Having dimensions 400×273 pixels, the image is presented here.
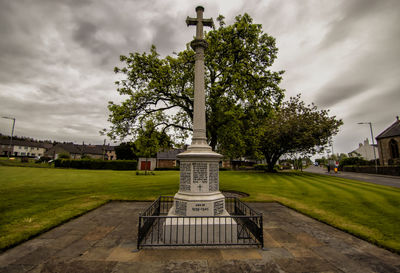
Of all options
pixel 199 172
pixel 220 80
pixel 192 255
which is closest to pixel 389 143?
pixel 220 80

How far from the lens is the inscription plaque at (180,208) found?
672 centimetres

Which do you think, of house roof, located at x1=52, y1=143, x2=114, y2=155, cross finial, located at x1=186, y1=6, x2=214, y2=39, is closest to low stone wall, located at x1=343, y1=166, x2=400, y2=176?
cross finial, located at x1=186, y1=6, x2=214, y2=39

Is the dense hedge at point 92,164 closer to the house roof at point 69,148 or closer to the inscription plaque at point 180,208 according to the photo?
the house roof at point 69,148

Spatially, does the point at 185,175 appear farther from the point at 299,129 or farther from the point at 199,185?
the point at 299,129

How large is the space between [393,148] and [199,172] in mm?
60453

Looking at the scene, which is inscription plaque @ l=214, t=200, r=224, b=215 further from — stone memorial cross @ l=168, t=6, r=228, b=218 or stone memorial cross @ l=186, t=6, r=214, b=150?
stone memorial cross @ l=186, t=6, r=214, b=150

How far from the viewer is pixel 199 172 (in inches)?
272

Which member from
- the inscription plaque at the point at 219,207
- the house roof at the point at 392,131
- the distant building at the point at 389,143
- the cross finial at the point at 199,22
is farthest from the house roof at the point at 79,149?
→ the house roof at the point at 392,131

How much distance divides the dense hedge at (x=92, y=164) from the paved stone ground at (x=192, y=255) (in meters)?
40.8

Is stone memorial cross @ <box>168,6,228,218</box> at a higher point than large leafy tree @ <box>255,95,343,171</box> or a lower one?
lower

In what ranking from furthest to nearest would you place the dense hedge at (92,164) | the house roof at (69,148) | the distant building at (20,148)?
the distant building at (20,148), the house roof at (69,148), the dense hedge at (92,164)

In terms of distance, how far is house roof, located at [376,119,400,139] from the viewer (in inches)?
1775

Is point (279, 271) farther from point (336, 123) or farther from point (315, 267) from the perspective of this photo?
point (336, 123)

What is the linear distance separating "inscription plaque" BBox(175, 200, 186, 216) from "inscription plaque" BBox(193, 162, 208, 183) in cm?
93
